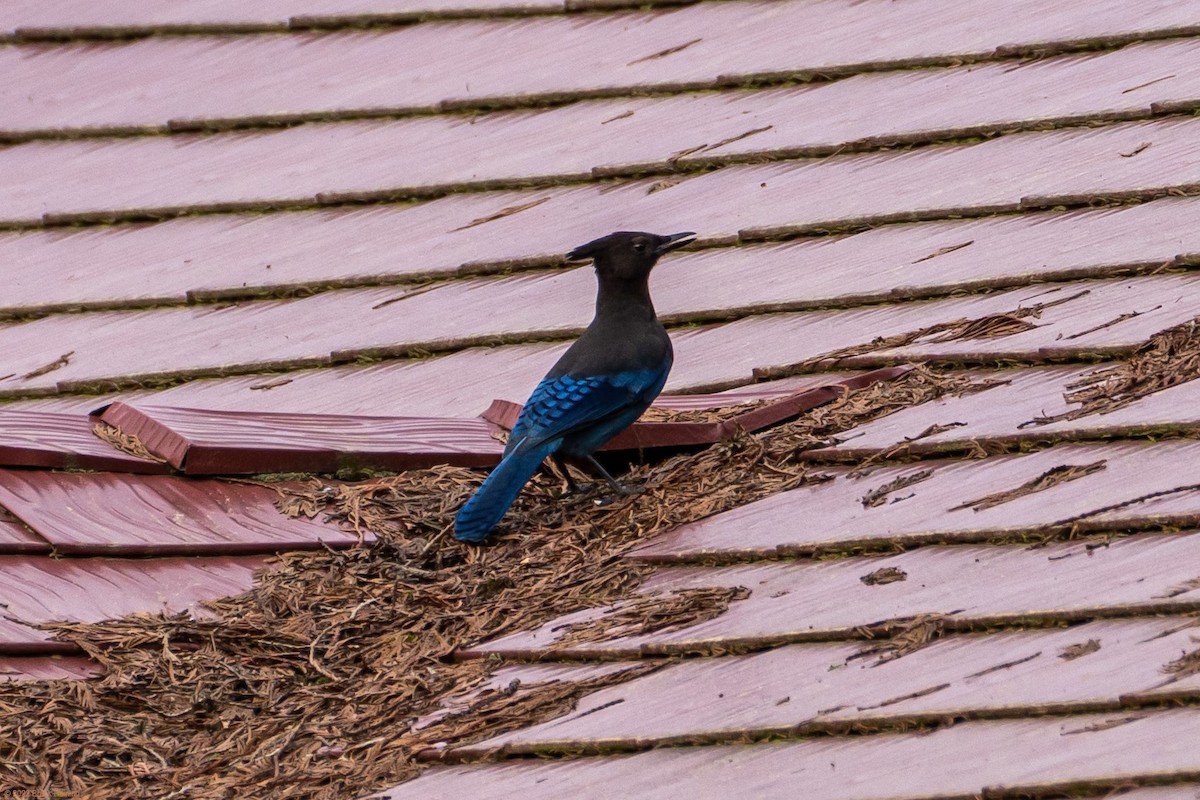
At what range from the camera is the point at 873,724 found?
257 centimetres

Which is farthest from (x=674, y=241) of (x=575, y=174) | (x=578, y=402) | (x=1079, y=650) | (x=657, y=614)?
(x=1079, y=650)

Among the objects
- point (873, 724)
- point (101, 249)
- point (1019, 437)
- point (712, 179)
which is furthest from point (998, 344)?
point (101, 249)

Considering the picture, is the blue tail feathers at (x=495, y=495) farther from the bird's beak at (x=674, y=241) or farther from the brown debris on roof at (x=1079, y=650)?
the brown debris on roof at (x=1079, y=650)

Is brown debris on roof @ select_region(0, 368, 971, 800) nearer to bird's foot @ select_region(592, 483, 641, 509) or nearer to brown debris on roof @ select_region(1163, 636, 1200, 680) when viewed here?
bird's foot @ select_region(592, 483, 641, 509)

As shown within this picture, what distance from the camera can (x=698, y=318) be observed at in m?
4.65

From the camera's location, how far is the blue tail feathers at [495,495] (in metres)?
3.73

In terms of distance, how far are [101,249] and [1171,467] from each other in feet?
11.0

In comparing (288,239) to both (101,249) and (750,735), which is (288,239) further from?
(750,735)

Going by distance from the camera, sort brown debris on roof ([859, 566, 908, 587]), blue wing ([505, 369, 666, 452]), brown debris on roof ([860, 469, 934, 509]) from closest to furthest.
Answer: brown debris on roof ([859, 566, 908, 587]), brown debris on roof ([860, 469, 934, 509]), blue wing ([505, 369, 666, 452])

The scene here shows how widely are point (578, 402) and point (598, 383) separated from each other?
82 millimetres

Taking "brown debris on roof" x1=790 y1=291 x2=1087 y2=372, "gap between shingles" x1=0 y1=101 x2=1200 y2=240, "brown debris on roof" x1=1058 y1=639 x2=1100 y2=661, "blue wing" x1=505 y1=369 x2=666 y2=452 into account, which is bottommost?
"brown debris on roof" x1=1058 y1=639 x2=1100 y2=661

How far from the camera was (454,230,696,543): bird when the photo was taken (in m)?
3.92

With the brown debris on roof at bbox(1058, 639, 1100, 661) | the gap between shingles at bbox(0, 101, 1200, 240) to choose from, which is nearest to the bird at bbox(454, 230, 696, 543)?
the gap between shingles at bbox(0, 101, 1200, 240)

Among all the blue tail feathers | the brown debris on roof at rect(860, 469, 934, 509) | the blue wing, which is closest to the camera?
the brown debris on roof at rect(860, 469, 934, 509)
